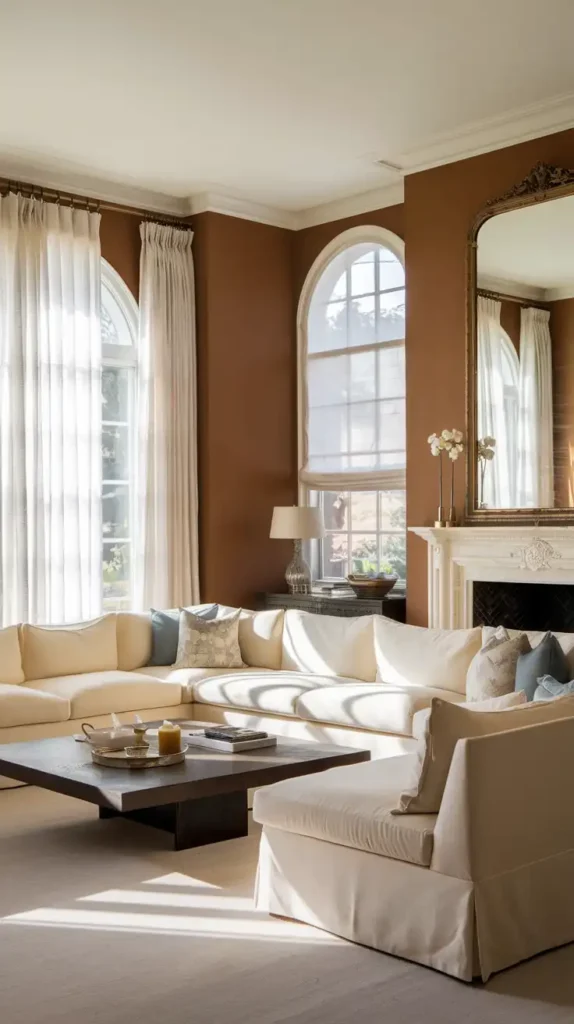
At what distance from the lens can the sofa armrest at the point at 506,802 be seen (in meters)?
3.53

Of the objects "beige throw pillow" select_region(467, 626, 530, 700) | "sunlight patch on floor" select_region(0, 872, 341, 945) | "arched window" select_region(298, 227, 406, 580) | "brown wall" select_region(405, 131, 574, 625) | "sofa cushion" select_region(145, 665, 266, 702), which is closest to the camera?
"sunlight patch on floor" select_region(0, 872, 341, 945)

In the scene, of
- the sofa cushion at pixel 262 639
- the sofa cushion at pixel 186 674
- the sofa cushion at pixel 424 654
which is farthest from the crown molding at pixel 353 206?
the sofa cushion at pixel 186 674

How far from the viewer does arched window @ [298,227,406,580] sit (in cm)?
846

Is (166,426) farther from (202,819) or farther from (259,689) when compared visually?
(202,819)

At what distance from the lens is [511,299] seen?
7105mm

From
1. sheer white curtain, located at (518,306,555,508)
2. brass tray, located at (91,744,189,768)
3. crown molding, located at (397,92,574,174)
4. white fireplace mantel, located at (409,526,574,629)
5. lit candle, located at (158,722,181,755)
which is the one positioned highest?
crown molding, located at (397,92,574,174)

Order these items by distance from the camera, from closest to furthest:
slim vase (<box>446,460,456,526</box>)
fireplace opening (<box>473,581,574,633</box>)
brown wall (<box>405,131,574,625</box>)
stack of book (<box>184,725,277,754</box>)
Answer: stack of book (<box>184,725,277,754</box>) → fireplace opening (<box>473,581,574,633</box>) → brown wall (<box>405,131,574,625</box>) → slim vase (<box>446,460,456,526</box>)

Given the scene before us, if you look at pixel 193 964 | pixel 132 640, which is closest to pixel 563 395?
pixel 132 640

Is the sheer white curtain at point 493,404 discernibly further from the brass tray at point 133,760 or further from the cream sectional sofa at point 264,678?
the brass tray at point 133,760

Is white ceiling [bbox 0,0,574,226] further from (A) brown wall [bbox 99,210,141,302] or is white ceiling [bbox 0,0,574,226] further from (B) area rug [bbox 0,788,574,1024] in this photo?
(B) area rug [bbox 0,788,574,1024]

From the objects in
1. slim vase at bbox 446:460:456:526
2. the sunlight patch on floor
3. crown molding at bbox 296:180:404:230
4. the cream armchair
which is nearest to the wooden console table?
slim vase at bbox 446:460:456:526

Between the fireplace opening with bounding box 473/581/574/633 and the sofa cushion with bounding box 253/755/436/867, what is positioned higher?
the fireplace opening with bounding box 473/581/574/633

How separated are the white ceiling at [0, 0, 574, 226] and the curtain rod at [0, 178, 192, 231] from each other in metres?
0.07

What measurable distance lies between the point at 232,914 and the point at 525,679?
202 cm
